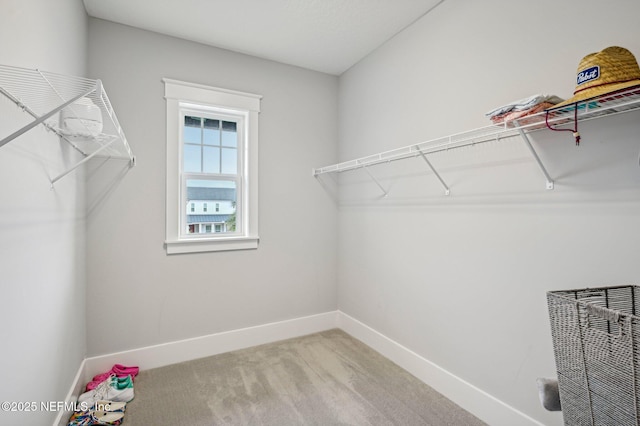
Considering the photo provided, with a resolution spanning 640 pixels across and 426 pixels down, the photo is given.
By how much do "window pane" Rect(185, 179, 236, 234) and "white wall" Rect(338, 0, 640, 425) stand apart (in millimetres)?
1315

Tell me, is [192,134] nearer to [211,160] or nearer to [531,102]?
[211,160]

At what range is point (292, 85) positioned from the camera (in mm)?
3078

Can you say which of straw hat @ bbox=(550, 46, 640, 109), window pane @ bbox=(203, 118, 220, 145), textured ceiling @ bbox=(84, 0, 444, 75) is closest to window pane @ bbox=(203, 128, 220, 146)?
window pane @ bbox=(203, 118, 220, 145)

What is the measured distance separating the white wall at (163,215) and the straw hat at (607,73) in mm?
2304

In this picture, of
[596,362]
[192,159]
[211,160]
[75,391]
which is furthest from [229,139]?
[596,362]

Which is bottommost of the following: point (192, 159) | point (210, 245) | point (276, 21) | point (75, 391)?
point (75, 391)

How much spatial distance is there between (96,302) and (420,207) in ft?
8.35

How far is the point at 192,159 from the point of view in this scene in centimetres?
275

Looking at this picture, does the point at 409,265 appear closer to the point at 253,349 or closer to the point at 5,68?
the point at 253,349

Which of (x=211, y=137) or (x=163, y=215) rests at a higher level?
(x=211, y=137)

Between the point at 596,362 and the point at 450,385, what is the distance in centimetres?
140

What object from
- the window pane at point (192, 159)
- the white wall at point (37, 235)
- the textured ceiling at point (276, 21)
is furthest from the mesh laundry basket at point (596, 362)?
the window pane at point (192, 159)

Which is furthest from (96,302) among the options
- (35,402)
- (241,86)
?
(241,86)

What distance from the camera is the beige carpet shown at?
6.15ft
